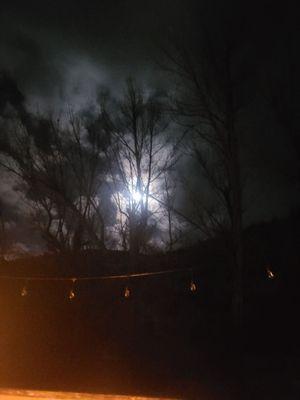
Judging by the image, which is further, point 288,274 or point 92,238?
point 92,238

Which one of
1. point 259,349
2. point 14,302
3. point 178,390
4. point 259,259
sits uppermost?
point 259,259

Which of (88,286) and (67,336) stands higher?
(88,286)

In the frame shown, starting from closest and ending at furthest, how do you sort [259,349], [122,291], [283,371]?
[283,371]
[259,349]
[122,291]

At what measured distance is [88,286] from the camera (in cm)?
1667

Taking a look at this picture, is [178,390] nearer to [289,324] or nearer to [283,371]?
[283,371]

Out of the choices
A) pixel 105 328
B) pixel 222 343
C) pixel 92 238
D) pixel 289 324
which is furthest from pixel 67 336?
pixel 289 324

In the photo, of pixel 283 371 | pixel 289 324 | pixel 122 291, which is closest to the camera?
pixel 283 371

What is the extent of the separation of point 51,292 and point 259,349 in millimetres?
7363

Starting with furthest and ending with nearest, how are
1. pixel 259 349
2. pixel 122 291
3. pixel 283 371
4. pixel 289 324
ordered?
1. pixel 122 291
2. pixel 289 324
3. pixel 259 349
4. pixel 283 371

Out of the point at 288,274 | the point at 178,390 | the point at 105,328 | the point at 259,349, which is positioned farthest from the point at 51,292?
the point at 288,274

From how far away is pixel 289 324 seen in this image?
14.3 meters

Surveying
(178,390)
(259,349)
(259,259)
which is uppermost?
(259,259)

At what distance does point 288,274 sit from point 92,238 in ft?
24.3

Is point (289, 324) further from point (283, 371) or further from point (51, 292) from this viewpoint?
point (51, 292)
